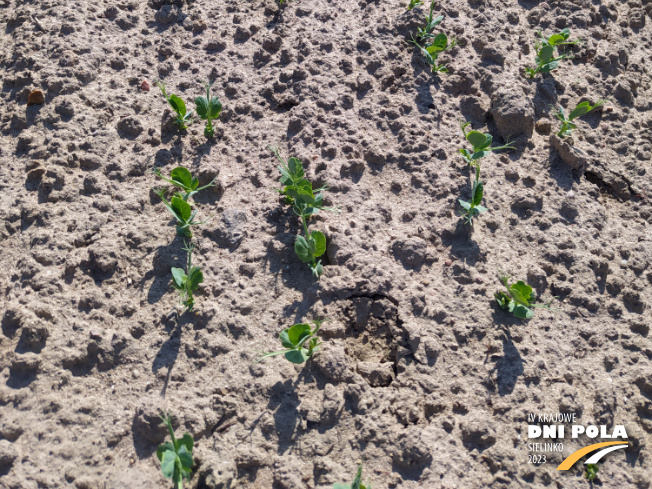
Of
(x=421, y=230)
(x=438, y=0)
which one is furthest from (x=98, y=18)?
(x=421, y=230)

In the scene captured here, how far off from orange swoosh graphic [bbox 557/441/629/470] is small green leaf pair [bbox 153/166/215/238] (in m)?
1.42

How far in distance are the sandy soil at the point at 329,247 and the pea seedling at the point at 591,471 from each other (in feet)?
0.07

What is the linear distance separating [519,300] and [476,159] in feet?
2.03

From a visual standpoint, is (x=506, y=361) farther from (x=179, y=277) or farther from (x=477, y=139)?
(x=179, y=277)

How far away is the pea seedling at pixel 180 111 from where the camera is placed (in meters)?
2.24

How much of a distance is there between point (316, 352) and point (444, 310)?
0.46 meters

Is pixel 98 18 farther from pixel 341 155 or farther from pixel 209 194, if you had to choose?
pixel 341 155

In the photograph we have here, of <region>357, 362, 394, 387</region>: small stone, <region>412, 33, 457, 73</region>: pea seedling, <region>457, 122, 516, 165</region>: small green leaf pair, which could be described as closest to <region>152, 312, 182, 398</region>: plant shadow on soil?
<region>357, 362, 394, 387</region>: small stone

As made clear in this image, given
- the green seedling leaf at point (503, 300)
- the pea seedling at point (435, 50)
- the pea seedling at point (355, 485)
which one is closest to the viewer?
the pea seedling at point (355, 485)

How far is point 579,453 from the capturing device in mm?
1753

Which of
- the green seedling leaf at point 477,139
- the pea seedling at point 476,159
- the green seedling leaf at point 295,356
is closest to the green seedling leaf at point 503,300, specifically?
the pea seedling at point 476,159

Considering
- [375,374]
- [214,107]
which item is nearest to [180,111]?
[214,107]

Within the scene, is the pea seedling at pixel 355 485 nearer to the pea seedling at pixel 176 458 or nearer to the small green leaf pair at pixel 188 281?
the pea seedling at pixel 176 458

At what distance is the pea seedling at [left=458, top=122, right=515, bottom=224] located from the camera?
2.08 metres
